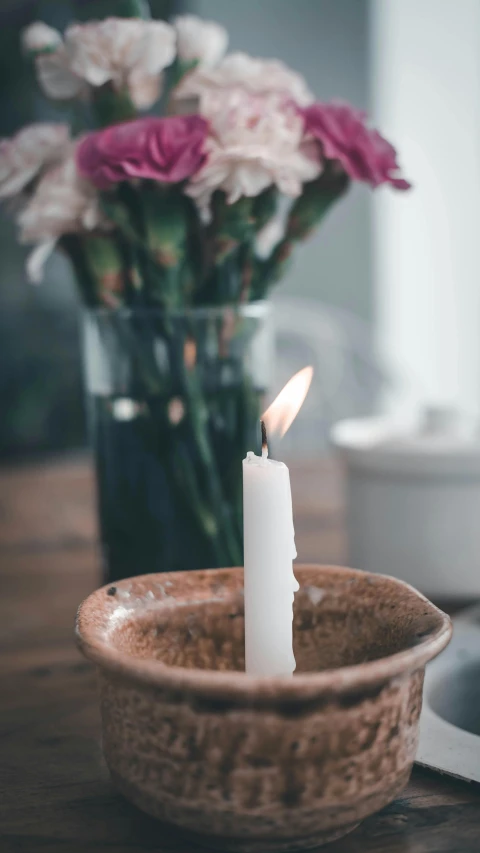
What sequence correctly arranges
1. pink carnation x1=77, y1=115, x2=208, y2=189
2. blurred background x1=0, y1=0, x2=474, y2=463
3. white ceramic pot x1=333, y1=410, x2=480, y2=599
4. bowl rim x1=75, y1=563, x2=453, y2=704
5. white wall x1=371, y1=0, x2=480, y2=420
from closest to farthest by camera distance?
bowl rim x1=75, y1=563, x2=453, y2=704 → pink carnation x1=77, y1=115, x2=208, y2=189 → white ceramic pot x1=333, y1=410, x2=480, y2=599 → blurred background x1=0, y1=0, x2=474, y2=463 → white wall x1=371, y1=0, x2=480, y2=420

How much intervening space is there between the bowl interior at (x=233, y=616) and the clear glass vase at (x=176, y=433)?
191 mm

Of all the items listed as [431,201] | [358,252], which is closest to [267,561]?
[358,252]

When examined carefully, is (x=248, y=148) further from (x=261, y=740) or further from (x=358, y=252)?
(x=358, y=252)

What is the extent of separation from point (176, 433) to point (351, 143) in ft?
0.81

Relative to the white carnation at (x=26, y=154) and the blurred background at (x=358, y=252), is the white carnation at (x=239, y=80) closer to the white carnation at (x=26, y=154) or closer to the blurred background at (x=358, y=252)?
the white carnation at (x=26, y=154)

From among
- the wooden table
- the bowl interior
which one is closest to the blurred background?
the wooden table

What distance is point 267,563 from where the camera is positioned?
1.17 ft

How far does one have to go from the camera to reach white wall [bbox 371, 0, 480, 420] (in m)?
3.26

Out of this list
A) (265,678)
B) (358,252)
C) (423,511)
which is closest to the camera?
(265,678)

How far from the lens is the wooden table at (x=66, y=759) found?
368mm

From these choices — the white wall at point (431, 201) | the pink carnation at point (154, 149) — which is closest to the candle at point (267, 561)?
the pink carnation at point (154, 149)

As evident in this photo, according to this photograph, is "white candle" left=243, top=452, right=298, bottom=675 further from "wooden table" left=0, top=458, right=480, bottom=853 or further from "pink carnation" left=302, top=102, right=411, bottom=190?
"pink carnation" left=302, top=102, right=411, bottom=190

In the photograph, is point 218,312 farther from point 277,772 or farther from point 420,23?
point 420,23

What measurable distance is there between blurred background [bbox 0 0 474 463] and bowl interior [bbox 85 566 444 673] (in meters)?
2.17
